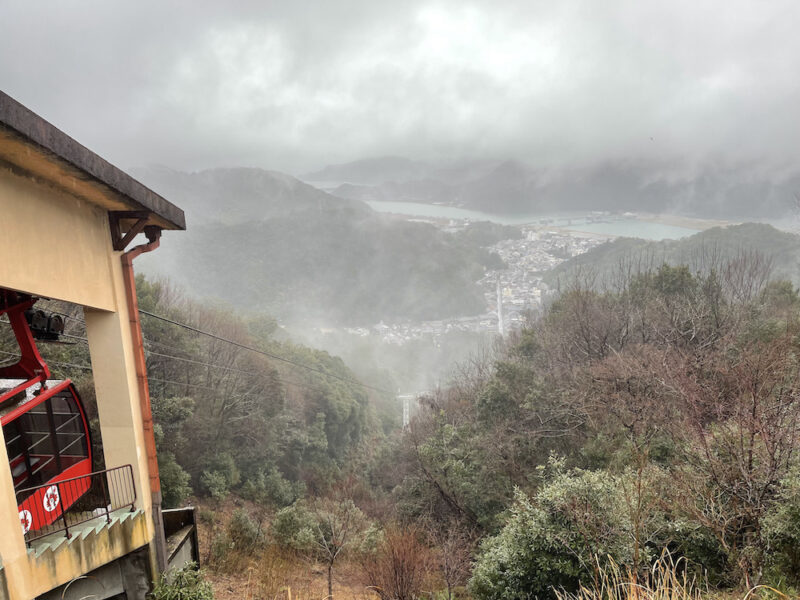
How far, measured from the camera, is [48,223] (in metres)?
5.53

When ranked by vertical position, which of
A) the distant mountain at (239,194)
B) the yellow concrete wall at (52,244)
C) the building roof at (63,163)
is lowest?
the yellow concrete wall at (52,244)

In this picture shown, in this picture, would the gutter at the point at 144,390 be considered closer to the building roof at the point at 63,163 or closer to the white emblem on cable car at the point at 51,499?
the building roof at the point at 63,163

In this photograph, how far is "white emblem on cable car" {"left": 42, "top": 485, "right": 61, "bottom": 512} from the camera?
6.18 meters

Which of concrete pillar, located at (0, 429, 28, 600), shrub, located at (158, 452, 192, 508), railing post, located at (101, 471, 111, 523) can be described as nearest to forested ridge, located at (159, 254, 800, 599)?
shrub, located at (158, 452, 192, 508)

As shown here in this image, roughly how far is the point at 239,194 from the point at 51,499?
155100mm

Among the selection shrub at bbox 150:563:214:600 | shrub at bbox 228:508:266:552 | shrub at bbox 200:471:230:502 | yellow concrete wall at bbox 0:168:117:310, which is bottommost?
shrub at bbox 200:471:230:502

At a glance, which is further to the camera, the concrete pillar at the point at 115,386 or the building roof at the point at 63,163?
the concrete pillar at the point at 115,386

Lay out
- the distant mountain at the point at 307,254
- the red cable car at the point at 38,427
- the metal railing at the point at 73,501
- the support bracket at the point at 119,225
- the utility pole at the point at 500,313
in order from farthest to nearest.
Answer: the distant mountain at the point at 307,254 → the utility pole at the point at 500,313 → the support bracket at the point at 119,225 → the red cable car at the point at 38,427 → the metal railing at the point at 73,501

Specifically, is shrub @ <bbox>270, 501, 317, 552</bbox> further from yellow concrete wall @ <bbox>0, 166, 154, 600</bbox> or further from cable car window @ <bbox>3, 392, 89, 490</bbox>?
cable car window @ <bbox>3, 392, 89, 490</bbox>

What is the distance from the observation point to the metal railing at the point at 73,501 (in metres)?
5.82

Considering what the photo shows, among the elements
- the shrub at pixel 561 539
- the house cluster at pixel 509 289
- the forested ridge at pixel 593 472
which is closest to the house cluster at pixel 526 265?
the house cluster at pixel 509 289

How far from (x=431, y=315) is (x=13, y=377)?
11034 centimetres

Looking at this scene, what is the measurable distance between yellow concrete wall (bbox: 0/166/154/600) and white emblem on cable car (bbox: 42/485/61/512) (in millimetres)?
638

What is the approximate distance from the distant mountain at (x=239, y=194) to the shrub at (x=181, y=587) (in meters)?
134
